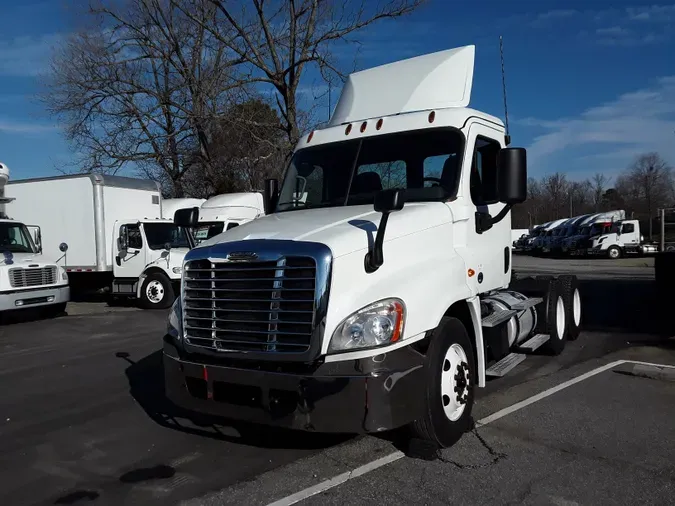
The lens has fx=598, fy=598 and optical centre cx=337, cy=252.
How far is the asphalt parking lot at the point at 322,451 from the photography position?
4008 mm

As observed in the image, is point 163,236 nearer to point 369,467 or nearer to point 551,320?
point 551,320

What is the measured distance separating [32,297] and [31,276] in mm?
451

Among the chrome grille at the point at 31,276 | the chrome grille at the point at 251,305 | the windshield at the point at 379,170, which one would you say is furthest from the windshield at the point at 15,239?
the chrome grille at the point at 251,305

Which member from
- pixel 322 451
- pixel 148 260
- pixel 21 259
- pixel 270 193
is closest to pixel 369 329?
pixel 322 451

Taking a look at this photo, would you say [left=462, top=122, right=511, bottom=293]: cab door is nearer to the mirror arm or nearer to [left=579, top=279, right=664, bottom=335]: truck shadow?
the mirror arm

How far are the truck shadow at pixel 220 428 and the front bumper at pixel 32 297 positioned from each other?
21.3ft

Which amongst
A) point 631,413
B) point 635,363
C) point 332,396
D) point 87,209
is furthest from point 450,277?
point 87,209

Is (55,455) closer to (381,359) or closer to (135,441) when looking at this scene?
(135,441)

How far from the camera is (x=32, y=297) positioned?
1238 centimetres

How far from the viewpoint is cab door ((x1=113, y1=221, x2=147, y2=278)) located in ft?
50.4

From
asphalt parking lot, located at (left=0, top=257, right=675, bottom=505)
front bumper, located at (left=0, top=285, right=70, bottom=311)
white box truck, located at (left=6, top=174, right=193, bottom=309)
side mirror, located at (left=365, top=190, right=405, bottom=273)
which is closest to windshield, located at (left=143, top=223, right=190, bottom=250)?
white box truck, located at (left=6, top=174, right=193, bottom=309)

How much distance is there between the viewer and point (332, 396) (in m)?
3.81

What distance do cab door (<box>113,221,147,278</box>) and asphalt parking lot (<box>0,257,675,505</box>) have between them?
790 cm

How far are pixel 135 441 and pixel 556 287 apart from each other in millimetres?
5710
